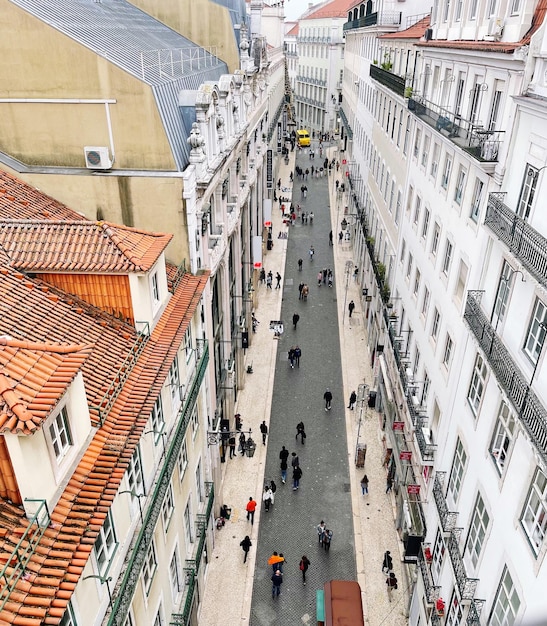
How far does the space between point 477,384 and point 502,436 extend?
256 cm

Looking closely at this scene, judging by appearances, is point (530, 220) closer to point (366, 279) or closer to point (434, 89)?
point (434, 89)

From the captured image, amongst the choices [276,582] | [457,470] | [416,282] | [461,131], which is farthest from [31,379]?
[416,282]

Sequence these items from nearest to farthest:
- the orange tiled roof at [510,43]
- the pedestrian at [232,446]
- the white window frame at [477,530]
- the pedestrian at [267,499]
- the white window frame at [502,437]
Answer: the white window frame at [502,437] → the orange tiled roof at [510,43] → the white window frame at [477,530] → the pedestrian at [267,499] → the pedestrian at [232,446]

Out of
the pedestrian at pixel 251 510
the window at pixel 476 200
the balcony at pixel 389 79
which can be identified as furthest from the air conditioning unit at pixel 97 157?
the balcony at pixel 389 79

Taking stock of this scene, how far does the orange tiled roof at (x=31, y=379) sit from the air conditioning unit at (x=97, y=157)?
11.6 meters

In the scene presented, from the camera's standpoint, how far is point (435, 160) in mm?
25500

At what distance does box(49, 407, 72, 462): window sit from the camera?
34.3 ft

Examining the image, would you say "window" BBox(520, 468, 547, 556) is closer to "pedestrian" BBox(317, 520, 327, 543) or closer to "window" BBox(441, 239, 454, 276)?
"window" BBox(441, 239, 454, 276)

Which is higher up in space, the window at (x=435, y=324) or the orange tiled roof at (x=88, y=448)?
the orange tiled roof at (x=88, y=448)

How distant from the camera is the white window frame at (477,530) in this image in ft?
53.6

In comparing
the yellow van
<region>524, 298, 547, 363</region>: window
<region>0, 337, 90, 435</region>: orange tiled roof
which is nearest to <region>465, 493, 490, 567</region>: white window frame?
<region>524, 298, 547, 363</region>: window

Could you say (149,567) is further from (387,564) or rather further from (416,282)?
(416,282)

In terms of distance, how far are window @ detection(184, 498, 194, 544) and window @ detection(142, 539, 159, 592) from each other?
4325mm

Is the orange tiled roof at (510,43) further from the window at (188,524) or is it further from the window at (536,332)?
the window at (188,524)
